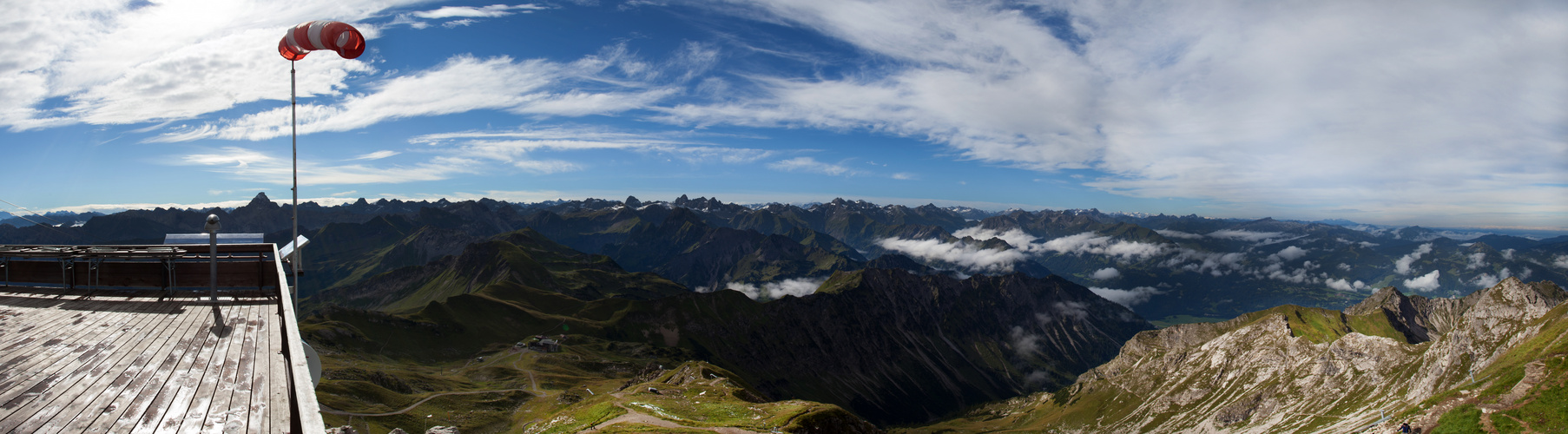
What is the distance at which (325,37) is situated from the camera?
66.9 feet

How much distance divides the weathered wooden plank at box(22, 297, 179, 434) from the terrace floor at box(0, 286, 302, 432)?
0.08 feet

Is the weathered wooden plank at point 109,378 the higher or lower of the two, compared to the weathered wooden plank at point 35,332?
lower

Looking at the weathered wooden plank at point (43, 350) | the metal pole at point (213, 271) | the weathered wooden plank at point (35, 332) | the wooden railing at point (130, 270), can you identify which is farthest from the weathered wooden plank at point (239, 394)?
the wooden railing at point (130, 270)

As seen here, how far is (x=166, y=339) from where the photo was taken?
15688 millimetres

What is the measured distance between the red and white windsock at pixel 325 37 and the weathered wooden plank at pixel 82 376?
1009cm

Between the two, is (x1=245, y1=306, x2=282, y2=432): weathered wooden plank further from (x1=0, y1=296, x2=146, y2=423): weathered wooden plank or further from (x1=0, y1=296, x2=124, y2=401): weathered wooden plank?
(x1=0, y1=296, x2=124, y2=401): weathered wooden plank

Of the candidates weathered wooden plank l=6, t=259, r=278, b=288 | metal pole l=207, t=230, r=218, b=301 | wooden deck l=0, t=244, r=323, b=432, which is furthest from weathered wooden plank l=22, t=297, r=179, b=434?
weathered wooden plank l=6, t=259, r=278, b=288

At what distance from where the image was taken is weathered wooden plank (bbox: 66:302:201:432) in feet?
33.8

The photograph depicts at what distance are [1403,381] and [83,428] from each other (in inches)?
11015

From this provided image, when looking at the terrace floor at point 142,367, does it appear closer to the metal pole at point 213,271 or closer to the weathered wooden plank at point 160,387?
the weathered wooden plank at point 160,387

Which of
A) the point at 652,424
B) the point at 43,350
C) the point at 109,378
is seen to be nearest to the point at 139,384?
the point at 109,378

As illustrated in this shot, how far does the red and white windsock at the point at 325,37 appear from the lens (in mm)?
20438

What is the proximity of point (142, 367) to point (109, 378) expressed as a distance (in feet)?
2.88

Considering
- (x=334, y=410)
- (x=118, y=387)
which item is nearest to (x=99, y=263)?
(x=118, y=387)
